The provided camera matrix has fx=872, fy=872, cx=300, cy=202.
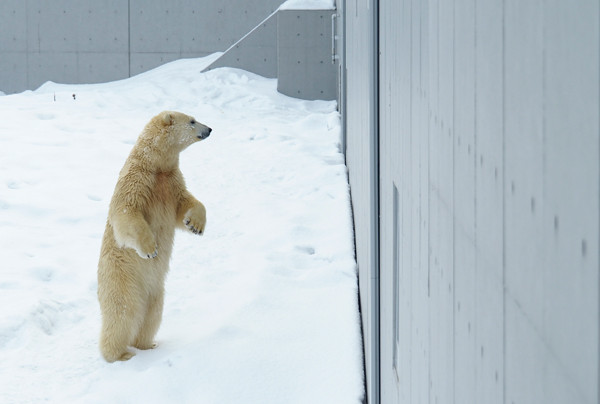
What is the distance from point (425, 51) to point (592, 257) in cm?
103

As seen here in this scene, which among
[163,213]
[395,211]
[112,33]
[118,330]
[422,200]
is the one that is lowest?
[118,330]

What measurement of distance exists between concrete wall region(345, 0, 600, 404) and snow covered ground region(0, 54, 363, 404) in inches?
90.9

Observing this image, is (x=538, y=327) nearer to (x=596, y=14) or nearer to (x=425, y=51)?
(x=596, y=14)

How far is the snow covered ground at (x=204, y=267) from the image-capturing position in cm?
403

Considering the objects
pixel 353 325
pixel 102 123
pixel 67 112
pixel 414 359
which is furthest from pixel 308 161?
pixel 414 359

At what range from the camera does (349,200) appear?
7.42 metres

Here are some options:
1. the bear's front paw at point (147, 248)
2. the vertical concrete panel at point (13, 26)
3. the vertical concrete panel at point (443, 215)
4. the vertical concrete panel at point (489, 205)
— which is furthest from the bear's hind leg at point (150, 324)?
the vertical concrete panel at point (13, 26)

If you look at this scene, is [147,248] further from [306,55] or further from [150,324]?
[306,55]

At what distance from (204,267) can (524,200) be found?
5.21 meters

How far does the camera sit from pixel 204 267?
591cm

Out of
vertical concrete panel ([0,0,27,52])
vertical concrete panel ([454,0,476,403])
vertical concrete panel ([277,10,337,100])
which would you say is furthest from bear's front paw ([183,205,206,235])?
vertical concrete panel ([0,0,27,52])

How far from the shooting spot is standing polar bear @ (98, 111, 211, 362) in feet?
13.9

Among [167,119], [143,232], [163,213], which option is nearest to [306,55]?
[167,119]

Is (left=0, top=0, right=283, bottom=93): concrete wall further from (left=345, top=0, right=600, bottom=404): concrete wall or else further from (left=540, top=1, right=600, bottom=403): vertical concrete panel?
(left=540, top=1, right=600, bottom=403): vertical concrete panel
